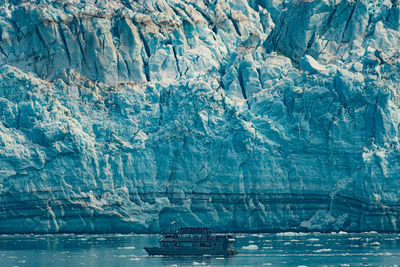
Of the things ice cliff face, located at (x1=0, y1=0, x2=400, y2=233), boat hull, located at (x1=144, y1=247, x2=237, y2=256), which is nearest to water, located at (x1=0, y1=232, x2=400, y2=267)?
boat hull, located at (x1=144, y1=247, x2=237, y2=256)

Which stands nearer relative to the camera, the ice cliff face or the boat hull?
the boat hull

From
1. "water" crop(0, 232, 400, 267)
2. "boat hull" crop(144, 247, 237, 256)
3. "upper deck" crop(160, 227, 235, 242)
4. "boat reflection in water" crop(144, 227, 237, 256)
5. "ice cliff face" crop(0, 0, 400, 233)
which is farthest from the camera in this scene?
"ice cliff face" crop(0, 0, 400, 233)

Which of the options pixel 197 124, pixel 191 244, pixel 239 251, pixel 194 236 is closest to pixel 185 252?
pixel 191 244

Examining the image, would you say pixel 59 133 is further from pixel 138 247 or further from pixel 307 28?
pixel 307 28

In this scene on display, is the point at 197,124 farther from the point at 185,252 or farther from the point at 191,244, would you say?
the point at 185,252

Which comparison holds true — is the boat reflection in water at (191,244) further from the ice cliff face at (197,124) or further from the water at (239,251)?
the ice cliff face at (197,124)

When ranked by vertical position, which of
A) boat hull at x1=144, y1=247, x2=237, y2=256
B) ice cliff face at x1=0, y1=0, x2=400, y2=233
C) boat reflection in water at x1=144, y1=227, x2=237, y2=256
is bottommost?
boat hull at x1=144, y1=247, x2=237, y2=256

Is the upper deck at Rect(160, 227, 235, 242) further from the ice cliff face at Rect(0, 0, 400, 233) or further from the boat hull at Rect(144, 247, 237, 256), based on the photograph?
the ice cliff face at Rect(0, 0, 400, 233)
